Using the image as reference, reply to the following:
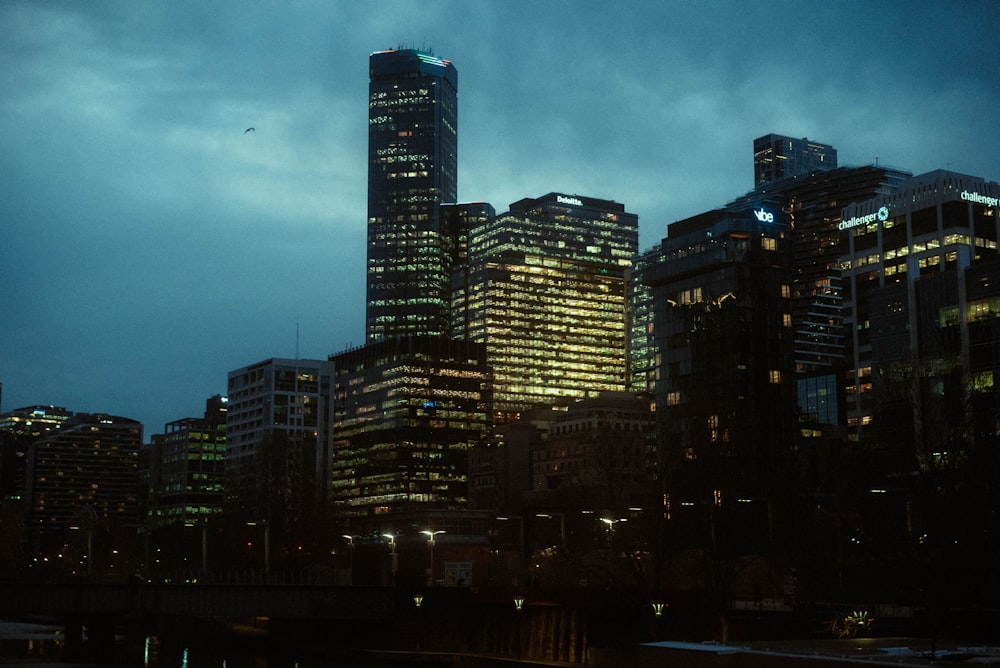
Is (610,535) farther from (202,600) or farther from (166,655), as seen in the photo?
(166,655)

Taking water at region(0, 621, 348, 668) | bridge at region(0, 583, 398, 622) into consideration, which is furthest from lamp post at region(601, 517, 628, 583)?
water at region(0, 621, 348, 668)

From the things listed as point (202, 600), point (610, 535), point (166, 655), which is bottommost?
point (166, 655)

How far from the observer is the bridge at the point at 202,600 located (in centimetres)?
10469

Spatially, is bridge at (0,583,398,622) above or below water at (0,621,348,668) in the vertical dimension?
above

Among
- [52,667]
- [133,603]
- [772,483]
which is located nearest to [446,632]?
[133,603]

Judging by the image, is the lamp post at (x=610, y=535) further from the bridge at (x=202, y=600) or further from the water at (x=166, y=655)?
the water at (x=166, y=655)

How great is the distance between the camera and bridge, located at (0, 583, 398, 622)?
343 feet

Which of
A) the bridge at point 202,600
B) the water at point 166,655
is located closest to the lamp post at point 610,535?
the bridge at point 202,600

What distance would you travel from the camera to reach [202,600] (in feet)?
358

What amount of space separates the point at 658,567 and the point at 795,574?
2268 cm

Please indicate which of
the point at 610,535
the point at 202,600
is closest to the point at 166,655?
the point at 202,600

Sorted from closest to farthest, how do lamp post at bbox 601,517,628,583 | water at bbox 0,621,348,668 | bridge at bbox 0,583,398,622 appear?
bridge at bbox 0,583,398,622
water at bbox 0,621,348,668
lamp post at bbox 601,517,628,583

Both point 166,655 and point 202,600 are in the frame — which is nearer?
point 202,600

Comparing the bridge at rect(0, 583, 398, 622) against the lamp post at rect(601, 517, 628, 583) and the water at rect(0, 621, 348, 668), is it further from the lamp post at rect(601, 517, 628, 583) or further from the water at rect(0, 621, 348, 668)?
the lamp post at rect(601, 517, 628, 583)
